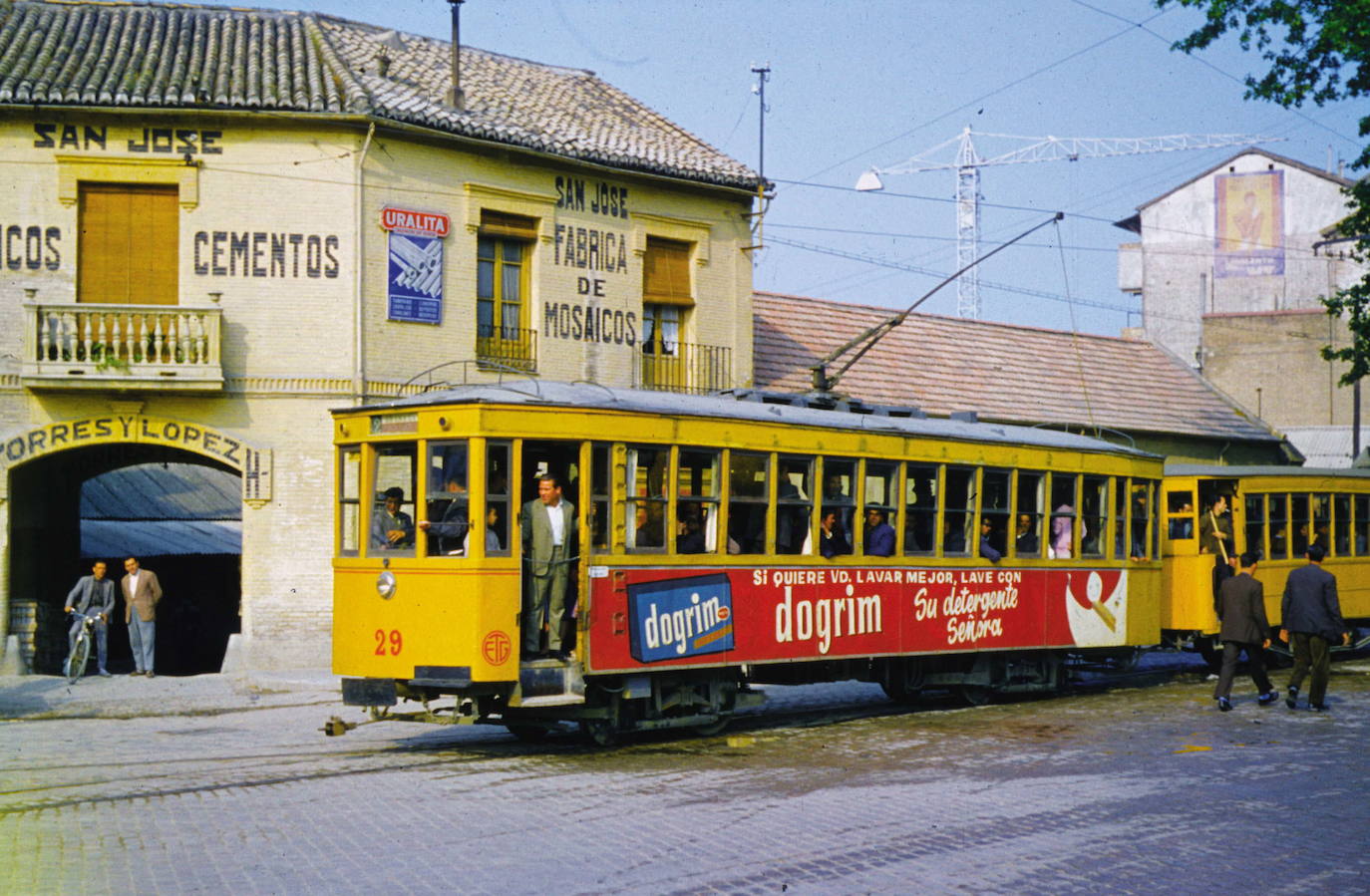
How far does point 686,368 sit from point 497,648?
13350 millimetres

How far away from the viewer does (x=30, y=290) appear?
19578mm

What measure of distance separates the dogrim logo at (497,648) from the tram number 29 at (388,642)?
2.68ft

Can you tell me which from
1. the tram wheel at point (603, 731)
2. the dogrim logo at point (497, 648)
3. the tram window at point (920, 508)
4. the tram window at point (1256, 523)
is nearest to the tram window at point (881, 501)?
the tram window at point (920, 508)

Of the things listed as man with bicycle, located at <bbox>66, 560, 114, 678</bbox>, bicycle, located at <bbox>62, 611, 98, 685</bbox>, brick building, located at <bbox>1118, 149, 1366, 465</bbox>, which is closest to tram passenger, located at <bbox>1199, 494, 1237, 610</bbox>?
man with bicycle, located at <bbox>66, 560, 114, 678</bbox>

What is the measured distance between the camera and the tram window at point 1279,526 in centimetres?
2128

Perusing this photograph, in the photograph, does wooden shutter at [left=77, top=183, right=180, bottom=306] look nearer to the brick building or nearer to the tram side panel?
the tram side panel

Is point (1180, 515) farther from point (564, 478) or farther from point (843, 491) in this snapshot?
point (564, 478)

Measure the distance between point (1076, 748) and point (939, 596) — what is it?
316 centimetres

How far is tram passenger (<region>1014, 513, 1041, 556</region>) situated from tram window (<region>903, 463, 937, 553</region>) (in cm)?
160

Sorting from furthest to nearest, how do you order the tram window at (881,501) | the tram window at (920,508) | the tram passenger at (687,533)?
the tram window at (920,508) < the tram window at (881,501) < the tram passenger at (687,533)

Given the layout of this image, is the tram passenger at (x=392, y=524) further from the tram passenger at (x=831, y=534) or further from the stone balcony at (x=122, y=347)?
the stone balcony at (x=122, y=347)

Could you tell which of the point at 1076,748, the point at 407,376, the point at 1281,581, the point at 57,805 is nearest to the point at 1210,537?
the point at 1281,581

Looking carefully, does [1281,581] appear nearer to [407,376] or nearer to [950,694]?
[950,694]

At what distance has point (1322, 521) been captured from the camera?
22172 mm
